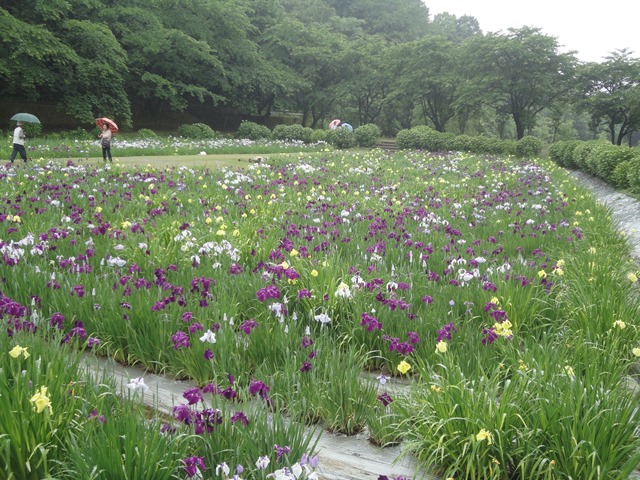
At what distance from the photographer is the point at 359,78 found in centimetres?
4581

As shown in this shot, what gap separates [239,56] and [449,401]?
42.9 meters

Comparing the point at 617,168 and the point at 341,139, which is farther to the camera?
the point at 341,139

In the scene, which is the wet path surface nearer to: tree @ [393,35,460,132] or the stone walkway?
the stone walkway

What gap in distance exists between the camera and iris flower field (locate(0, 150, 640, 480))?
200 centimetres

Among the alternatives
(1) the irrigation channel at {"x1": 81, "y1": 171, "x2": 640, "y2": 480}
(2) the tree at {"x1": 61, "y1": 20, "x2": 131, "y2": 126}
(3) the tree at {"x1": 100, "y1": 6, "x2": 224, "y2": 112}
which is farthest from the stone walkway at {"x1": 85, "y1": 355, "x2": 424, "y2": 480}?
(3) the tree at {"x1": 100, "y1": 6, "x2": 224, "y2": 112}

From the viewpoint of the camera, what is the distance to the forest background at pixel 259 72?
94.0 feet

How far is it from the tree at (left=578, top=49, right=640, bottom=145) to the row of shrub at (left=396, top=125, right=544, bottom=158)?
14.3 m

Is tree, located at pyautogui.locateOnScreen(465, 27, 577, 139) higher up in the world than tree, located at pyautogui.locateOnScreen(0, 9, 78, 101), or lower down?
higher up

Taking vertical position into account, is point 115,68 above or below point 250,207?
above

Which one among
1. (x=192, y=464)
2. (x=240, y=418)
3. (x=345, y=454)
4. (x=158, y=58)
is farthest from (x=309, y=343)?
(x=158, y=58)

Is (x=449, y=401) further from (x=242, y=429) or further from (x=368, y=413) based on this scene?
(x=242, y=429)

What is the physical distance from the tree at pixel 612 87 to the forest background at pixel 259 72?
3.9 inches

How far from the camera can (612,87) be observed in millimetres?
39312

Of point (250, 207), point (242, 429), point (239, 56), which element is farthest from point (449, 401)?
point (239, 56)
